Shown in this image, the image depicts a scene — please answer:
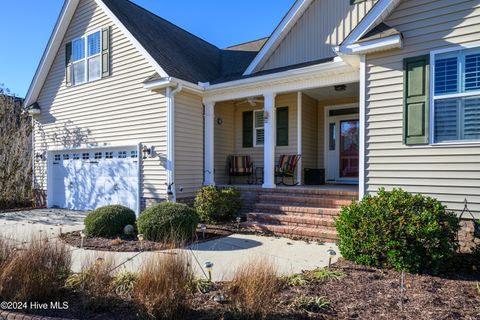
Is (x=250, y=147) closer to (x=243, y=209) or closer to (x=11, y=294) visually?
(x=243, y=209)

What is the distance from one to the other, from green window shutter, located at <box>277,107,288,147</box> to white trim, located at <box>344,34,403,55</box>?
4.16 meters

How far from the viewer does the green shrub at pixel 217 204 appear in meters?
7.97

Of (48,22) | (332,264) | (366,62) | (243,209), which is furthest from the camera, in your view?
(48,22)

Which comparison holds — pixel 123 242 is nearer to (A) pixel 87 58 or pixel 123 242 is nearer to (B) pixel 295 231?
A: (B) pixel 295 231

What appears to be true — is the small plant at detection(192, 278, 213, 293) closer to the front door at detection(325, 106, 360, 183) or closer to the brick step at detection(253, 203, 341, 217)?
the brick step at detection(253, 203, 341, 217)

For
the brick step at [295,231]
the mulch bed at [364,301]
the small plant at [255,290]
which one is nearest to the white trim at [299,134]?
the brick step at [295,231]

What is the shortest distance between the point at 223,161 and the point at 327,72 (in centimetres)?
472

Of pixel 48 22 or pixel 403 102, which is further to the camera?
pixel 48 22

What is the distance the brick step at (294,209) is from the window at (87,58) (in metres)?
6.90

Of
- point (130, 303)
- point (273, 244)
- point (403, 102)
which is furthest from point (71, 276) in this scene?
point (403, 102)

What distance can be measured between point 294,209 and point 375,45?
12.5ft

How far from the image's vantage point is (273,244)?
627 centimetres

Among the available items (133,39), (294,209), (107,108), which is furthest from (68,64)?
(294,209)

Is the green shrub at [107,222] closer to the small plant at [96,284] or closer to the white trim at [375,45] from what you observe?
the small plant at [96,284]
